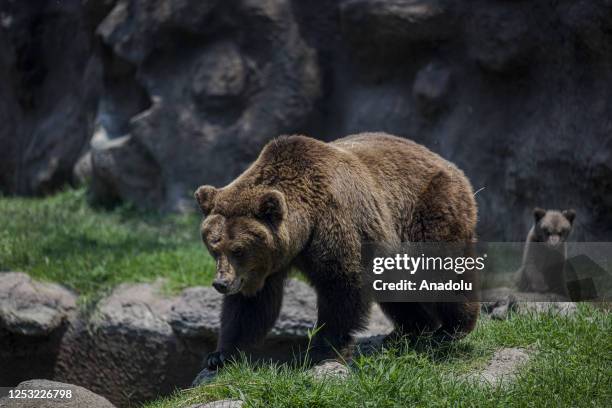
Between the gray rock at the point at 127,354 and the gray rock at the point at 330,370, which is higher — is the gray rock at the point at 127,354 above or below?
below

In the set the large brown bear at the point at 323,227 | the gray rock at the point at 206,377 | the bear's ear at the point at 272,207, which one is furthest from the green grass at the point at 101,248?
the bear's ear at the point at 272,207

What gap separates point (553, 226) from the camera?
320 inches

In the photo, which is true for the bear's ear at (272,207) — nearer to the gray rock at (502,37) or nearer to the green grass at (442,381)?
the green grass at (442,381)

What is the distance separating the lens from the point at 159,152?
40.5ft

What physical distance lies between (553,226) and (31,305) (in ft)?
17.3

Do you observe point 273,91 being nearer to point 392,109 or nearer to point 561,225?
point 392,109

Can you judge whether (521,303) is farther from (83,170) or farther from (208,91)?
(83,170)

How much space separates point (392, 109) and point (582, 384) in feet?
21.2

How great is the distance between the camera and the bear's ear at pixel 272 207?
563 cm

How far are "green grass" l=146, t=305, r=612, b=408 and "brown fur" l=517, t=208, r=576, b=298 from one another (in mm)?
2015

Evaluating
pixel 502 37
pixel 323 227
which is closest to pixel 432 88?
pixel 502 37

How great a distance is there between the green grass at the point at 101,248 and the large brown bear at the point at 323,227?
319cm

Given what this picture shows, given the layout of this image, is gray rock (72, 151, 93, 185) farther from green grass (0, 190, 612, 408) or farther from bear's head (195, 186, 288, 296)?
bear's head (195, 186, 288, 296)

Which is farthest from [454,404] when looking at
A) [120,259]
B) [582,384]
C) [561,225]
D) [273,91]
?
[273,91]
